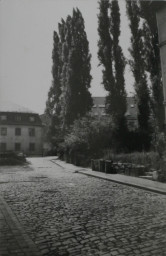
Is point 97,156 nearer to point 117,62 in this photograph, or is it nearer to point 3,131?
point 117,62

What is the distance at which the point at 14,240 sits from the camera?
4.63 m

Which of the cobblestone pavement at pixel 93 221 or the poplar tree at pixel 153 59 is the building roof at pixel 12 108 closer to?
the poplar tree at pixel 153 59

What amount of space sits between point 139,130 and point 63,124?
32.5 feet

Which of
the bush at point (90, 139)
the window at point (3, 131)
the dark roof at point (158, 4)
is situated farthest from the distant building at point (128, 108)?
the dark roof at point (158, 4)

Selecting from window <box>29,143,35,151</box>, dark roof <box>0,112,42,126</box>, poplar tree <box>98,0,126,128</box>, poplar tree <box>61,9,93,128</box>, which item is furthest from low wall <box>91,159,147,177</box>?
window <box>29,143,35,151</box>

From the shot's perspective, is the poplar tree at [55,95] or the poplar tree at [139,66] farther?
the poplar tree at [55,95]

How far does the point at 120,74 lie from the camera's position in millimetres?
30219

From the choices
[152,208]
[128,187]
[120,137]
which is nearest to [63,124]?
[120,137]

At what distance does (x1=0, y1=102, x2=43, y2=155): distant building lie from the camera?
50.8 m

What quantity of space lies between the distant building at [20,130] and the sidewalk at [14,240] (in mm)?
45908

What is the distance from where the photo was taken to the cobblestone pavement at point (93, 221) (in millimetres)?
4449

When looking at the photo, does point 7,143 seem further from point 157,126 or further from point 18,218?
point 18,218

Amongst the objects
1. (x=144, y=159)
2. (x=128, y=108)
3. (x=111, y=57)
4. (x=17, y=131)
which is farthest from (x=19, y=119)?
(x=144, y=159)

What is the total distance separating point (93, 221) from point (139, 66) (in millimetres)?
24486
